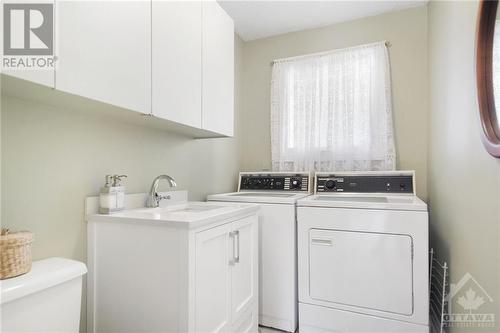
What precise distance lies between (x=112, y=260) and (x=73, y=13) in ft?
3.30

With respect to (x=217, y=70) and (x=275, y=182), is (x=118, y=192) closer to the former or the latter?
(x=217, y=70)

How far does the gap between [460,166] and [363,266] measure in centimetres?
79

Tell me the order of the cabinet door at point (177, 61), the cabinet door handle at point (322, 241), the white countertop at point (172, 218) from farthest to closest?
the cabinet door handle at point (322, 241), the cabinet door at point (177, 61), the white countertop at point (172, 218)

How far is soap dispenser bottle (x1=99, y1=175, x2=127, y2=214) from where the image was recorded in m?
1.28

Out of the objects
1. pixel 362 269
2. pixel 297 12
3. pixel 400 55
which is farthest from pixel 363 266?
pixel 297 12

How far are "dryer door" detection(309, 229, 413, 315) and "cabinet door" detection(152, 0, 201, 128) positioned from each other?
1.15m

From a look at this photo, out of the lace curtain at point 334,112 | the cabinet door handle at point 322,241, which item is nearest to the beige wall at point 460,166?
the lace curtain at point 334,112

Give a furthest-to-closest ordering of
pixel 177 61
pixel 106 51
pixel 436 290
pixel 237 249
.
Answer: pixel 436 290
pixel 237 249
pixel 177 61
pixel 106 51

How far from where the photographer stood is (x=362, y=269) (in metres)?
1.69

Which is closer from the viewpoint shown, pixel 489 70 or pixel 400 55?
pixel 489 70

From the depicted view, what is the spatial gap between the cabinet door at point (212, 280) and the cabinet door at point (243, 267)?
0.06 metres

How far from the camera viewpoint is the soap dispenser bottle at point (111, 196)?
128 cm

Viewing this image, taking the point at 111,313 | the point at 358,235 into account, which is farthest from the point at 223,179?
the point at 111,313

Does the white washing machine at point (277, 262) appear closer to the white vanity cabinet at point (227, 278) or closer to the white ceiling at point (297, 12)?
the white vanity cabinet at point (227, 278)
